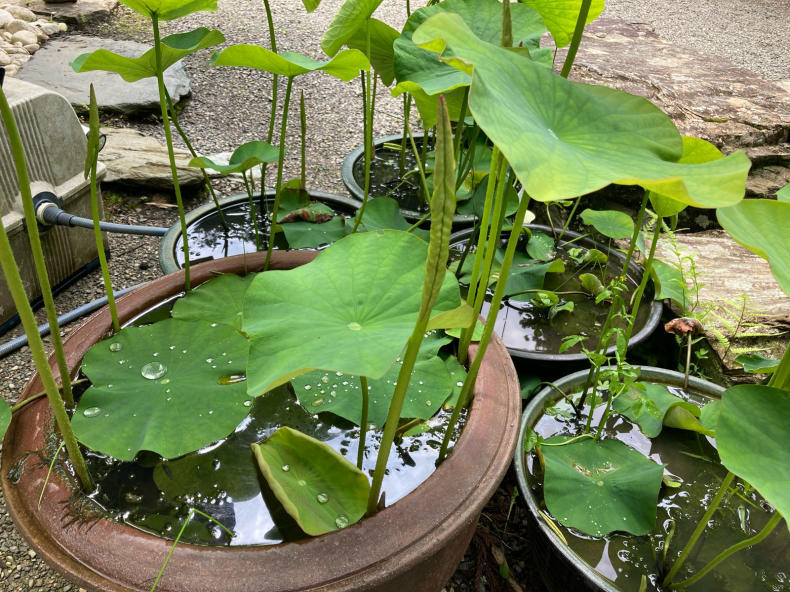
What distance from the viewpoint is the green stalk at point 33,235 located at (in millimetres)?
656

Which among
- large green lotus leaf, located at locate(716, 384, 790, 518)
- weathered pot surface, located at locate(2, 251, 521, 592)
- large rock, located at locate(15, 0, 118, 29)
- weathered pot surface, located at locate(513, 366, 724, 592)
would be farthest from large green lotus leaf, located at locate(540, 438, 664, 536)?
large rock, located at locate(15, 0, 118, 29)

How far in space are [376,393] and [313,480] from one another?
0.19 m

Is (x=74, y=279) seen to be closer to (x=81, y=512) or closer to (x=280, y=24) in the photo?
(x=81, y=512)

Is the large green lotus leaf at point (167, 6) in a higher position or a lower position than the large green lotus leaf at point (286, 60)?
higher

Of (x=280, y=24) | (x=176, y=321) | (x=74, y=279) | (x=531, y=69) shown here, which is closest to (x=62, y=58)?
(x=280, y=24)

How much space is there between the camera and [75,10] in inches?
150

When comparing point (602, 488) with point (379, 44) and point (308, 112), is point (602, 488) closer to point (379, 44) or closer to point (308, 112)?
point (379, 44)

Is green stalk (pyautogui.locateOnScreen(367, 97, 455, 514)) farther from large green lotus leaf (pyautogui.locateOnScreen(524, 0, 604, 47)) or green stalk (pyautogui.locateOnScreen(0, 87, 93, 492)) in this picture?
large green lotus leaf (pyautogui.locateOnScreen(524, 0, 604, 47))

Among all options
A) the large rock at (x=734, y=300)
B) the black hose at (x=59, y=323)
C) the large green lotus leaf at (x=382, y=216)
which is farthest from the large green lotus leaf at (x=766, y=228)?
the black hose at (x=59, y=323)

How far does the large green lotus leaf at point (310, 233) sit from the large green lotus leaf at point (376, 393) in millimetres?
611

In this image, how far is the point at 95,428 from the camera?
0.83 metres

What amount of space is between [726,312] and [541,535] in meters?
0.87

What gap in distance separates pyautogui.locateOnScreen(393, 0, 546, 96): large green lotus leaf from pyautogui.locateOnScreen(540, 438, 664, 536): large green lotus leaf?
2.23 feet

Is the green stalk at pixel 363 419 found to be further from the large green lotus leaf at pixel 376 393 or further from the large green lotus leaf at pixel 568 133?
the large green lotus leaf at pixel 568 133
